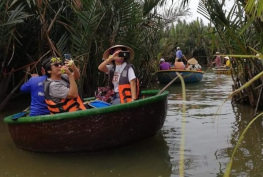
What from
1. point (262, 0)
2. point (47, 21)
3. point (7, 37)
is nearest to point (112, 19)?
point (47, 21)

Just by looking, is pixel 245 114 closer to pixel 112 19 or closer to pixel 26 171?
pixel 112 19

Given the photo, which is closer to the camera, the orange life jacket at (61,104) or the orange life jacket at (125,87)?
the orange life jacket at (61,104)

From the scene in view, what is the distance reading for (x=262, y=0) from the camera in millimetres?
1662

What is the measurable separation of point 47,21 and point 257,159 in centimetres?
481

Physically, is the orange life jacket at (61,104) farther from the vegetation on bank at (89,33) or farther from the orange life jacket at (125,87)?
the vegetation on bank at (89,33)

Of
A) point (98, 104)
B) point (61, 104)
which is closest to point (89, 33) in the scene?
point (98, 104)

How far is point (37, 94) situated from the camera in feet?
14.8

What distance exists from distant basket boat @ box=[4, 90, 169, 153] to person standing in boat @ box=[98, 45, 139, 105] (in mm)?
447

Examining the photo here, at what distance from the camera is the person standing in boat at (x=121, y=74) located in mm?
4719

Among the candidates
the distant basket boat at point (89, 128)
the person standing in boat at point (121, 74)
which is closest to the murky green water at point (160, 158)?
the distant basket boat at point (89, 128)

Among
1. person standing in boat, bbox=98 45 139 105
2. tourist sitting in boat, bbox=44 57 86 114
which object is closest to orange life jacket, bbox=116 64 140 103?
person standing in boat, bbox=98 45 139 105

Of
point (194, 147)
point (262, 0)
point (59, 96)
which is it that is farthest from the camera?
point (194, 147)

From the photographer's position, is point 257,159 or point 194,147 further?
point 194,147

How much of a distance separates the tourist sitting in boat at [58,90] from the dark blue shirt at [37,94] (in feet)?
0.56
